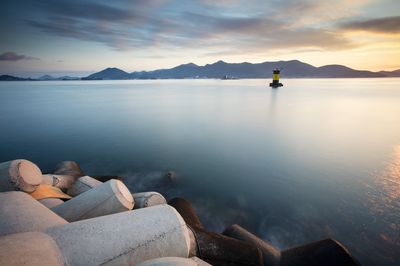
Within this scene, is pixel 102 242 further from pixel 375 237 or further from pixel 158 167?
pixel 158 167

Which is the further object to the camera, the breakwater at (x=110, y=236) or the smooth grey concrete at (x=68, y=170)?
the smooth grey concrete at (x=68, y=170)

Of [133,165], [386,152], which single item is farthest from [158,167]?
[386,152]

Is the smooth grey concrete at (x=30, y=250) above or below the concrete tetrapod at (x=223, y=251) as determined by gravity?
above

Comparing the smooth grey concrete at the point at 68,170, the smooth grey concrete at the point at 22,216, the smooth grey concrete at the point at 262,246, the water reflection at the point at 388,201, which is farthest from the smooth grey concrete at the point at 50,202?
the water reflection at the point at 388,201

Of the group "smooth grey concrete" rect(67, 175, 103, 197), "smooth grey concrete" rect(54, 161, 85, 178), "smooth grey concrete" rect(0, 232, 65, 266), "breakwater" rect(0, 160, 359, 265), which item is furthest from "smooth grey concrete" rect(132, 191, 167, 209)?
"smooth grey concrete" rect(54, 161, 85, 178)

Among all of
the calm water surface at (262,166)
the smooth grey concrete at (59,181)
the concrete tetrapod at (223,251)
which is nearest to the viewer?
the concrete tetrapod at (223,251)

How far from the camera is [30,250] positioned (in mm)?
2693

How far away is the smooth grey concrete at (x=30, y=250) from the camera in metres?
2.53

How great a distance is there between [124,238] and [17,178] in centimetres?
367

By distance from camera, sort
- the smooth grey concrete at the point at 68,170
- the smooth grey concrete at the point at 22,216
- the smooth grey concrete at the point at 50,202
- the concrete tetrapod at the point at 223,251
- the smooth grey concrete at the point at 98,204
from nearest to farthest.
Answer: the smooth grey concrete at the point at 22,216, the concrete tetrapod at the point at 223,251, the smooth grey concrete at the point at 98,204, the smooth grey concrete at the point at 50,202, the smooth grey concrete at the point at 68,170

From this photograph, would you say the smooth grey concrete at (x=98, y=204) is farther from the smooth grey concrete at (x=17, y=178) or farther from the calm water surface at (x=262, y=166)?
the calm water surface at (x=262, y=166)

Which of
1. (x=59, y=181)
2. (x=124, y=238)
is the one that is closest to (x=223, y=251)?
(x=124, y=238)

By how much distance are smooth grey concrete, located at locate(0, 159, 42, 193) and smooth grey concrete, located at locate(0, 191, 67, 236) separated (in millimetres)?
1016

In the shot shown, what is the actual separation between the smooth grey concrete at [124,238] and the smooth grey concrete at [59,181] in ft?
14.2
